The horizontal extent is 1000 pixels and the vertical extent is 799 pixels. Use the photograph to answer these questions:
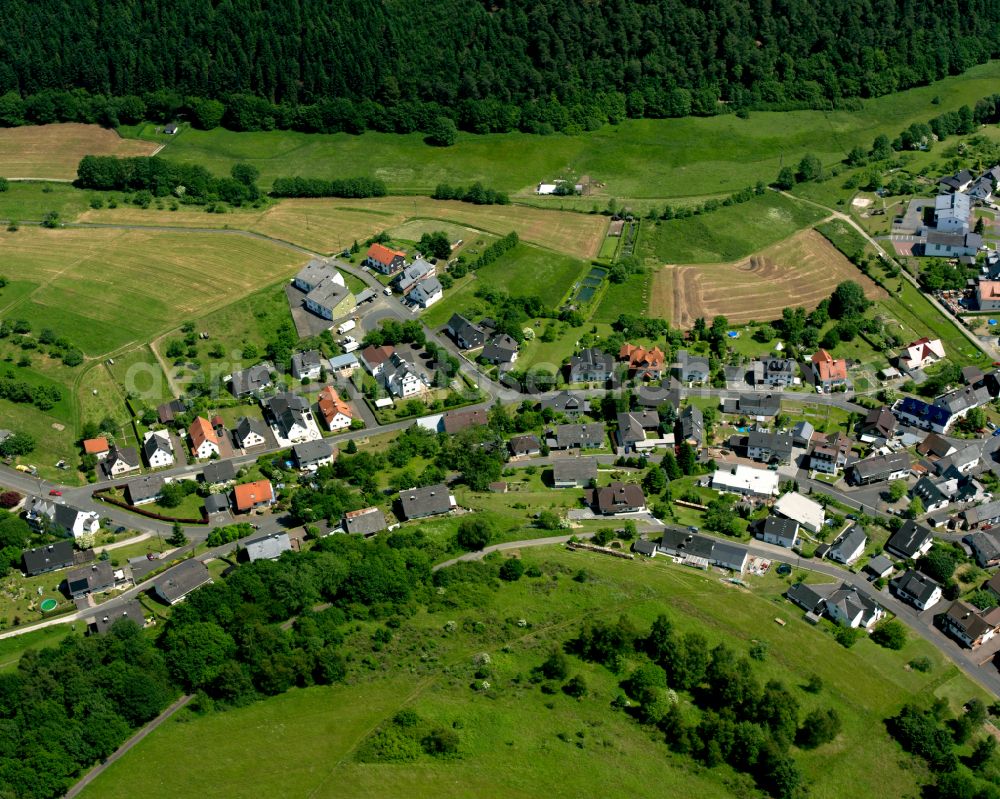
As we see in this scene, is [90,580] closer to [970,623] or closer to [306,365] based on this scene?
[306,365]

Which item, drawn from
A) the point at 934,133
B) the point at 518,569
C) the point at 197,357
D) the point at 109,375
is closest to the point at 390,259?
the point at 197,357

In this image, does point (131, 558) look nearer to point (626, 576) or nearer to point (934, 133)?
point (626, 576)

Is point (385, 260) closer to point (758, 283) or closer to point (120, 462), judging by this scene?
point (120, 462)

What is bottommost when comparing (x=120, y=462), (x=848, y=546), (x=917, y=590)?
(x=917, y=590)

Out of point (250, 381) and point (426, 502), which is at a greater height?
point (250, 381)

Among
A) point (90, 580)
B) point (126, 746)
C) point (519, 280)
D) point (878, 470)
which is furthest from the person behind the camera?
point (519, 280)

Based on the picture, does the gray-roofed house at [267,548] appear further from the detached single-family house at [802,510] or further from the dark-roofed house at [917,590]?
the dark-roofed house at [917,590]

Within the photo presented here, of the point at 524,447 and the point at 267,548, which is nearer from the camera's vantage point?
the point at 267,548

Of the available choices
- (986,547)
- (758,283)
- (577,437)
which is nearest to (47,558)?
(577,437)

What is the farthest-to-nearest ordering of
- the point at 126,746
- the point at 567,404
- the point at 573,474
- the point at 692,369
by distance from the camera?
the point at 692,369 < the point at 567,404 < the point at 573,474 < the point at 126,746
